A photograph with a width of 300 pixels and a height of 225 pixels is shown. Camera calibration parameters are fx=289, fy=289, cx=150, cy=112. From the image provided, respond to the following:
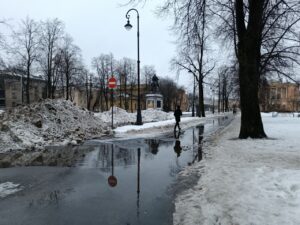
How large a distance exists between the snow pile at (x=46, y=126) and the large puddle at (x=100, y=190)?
6.36 ft

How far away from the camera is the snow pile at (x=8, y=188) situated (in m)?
5.49

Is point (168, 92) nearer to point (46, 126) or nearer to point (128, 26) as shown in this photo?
point (128, 26)

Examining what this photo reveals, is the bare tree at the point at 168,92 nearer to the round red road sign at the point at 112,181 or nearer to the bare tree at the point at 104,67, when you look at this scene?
the bare tree at the point at 104,67

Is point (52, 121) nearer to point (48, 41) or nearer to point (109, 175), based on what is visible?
point (109, 175)

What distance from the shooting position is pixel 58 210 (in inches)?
182

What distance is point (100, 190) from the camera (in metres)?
5.77

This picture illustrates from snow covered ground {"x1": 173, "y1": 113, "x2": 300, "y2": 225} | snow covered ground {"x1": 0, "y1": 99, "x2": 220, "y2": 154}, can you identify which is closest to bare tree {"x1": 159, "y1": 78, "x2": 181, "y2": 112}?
snow covered ground {"x1": 0, "y1": 99, "x2": 220, "y2": 154}

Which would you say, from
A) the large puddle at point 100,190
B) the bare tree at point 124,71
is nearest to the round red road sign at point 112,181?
the large puddle at point 100,190

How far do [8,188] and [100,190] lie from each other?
187 cm

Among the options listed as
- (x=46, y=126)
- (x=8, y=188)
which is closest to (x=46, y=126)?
(x=46, y=126)

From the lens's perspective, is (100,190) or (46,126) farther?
(46,126)

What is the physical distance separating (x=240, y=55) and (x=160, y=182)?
945 cm

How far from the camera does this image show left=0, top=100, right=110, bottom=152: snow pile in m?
11.2

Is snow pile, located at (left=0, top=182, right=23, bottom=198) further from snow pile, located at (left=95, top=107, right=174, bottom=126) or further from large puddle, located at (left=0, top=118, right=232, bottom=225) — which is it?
snow pile, located at (left=95, top=107, right=174, bottom=126)
